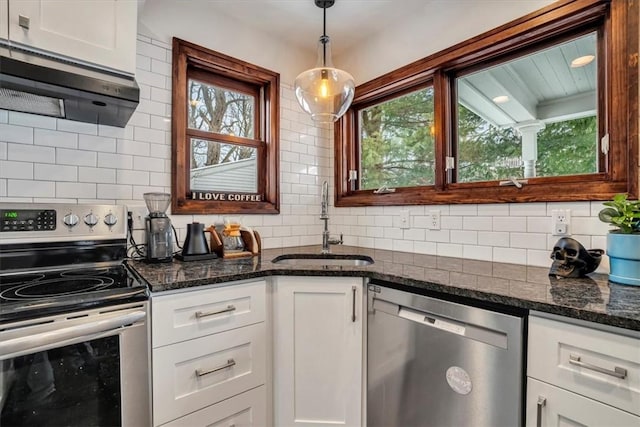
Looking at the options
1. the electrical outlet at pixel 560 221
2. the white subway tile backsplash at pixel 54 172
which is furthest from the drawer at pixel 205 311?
the electrical outlet at pixel 560 221

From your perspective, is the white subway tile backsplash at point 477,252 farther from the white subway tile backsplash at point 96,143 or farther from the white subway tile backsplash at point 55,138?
the white subway tile backsplash at point 55,138

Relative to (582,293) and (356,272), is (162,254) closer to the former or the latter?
(356,272)

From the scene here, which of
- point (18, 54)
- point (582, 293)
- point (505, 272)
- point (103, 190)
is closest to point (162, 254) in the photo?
point (103, 190)

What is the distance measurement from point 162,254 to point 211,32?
52.8 inches

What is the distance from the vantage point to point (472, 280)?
1.26 m

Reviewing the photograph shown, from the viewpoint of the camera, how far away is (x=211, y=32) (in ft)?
6.59

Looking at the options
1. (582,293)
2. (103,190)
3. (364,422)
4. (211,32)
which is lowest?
(364,422)

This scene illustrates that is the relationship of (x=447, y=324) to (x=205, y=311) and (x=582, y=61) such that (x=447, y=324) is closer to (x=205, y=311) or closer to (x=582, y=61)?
(x=205, y=311)

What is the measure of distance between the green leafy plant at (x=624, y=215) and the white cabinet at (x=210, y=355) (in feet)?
4.38

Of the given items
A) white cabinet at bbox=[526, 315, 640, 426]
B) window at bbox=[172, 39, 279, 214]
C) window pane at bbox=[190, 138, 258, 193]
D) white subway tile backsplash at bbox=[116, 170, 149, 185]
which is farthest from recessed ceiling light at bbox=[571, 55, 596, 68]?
white subway tile backsplash at bbox=[116, 170, 149, 185]

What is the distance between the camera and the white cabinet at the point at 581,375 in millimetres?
837

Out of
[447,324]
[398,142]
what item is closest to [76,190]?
[447,324]

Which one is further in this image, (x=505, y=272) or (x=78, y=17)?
(x=505, y=272)

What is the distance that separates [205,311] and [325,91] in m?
1.14
